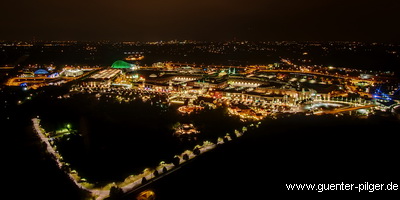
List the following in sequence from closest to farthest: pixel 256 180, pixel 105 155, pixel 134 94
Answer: pixel 256 180 → pixel 105 155 → pixel 134 94

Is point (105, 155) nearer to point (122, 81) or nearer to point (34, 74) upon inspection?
point (122, 81)

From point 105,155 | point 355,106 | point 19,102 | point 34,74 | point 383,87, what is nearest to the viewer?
point 105,155

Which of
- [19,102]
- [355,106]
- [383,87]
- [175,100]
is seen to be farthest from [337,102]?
[19,102]

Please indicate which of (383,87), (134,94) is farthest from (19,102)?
(383,87)

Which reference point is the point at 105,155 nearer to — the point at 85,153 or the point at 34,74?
the point at 85,153

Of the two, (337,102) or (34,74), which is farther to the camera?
(34,74)

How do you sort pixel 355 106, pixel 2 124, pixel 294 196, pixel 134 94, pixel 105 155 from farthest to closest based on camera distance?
pixel 134 94 → pixel 355 106 → pixel 2 124 → pixel 105 155 → pixel 294 196

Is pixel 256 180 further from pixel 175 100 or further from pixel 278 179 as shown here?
pixel 175 100

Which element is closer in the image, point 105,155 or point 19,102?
point 105,155

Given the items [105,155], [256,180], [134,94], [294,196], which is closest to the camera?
[294,196]
